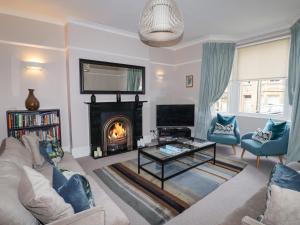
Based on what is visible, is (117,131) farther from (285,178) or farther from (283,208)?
(283,208)

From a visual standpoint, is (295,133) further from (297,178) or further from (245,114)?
(297,178)

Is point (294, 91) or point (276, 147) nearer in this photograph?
A: point (276, 147)

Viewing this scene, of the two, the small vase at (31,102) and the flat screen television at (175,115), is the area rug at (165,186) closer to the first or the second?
the flat screen television at (175,115)

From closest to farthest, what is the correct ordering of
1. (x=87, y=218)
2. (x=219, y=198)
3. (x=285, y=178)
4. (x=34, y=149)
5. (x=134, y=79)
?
(x=87, y=218) < (x=285, y=178) < (x=34, y=149) < (x=219, y=198) < (x=134, y=79)

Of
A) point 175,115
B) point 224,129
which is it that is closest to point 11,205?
point 224,129

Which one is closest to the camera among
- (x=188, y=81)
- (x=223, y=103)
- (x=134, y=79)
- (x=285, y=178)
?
(x=285, y=178)

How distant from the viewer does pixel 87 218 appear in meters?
1.09

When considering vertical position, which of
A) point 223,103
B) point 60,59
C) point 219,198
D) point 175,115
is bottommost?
point 219,198

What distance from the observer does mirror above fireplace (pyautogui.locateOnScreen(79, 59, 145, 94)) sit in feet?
12.4

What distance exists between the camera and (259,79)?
13.5 feet

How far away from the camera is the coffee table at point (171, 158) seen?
8.38ft

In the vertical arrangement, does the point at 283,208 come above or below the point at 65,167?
above

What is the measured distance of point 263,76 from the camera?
13.2 feet

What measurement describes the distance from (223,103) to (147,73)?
2.30 metres
